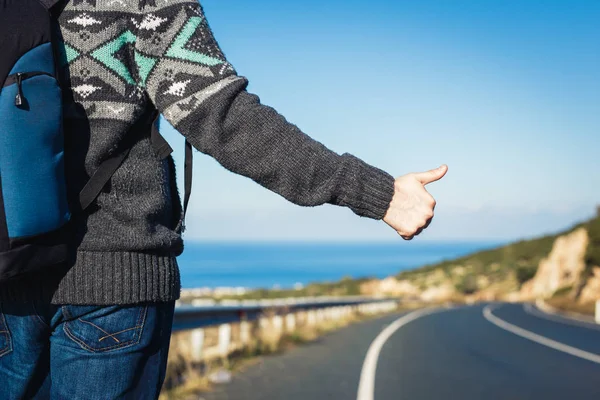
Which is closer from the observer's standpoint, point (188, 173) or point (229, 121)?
point (229, 121)

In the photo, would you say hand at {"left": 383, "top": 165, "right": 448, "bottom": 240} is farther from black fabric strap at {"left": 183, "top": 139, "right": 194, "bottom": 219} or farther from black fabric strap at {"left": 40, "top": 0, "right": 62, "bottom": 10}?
black fabric strap at {"left": 40, "top": 0, "right": 62, "bottom": 10}

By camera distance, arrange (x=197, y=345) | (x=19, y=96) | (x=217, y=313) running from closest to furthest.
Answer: (x=19, y=96) < (x=197, y=345) < (x=217, y=313)

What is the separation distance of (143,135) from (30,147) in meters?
0.40

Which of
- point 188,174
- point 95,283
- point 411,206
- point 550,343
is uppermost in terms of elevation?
point 188,174

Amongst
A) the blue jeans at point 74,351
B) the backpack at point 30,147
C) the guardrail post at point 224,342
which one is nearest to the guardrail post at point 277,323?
the guardrail post at point 224,342

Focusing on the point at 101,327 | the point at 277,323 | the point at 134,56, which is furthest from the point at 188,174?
the point at 277,323

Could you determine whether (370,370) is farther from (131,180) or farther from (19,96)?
(19,96)

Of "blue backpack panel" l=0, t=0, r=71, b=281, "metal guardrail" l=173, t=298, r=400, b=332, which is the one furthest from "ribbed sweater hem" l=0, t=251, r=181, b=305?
"metal guardrail" l=173, t=298, r=400, b=332

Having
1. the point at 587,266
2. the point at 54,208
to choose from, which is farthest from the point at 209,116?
the point at 587,266

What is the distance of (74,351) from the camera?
2424 millimetres

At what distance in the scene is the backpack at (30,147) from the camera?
7.36 feet

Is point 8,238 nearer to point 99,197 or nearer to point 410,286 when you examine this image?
point 99,197

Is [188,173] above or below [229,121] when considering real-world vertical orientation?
below

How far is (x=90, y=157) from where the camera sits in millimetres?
2465
